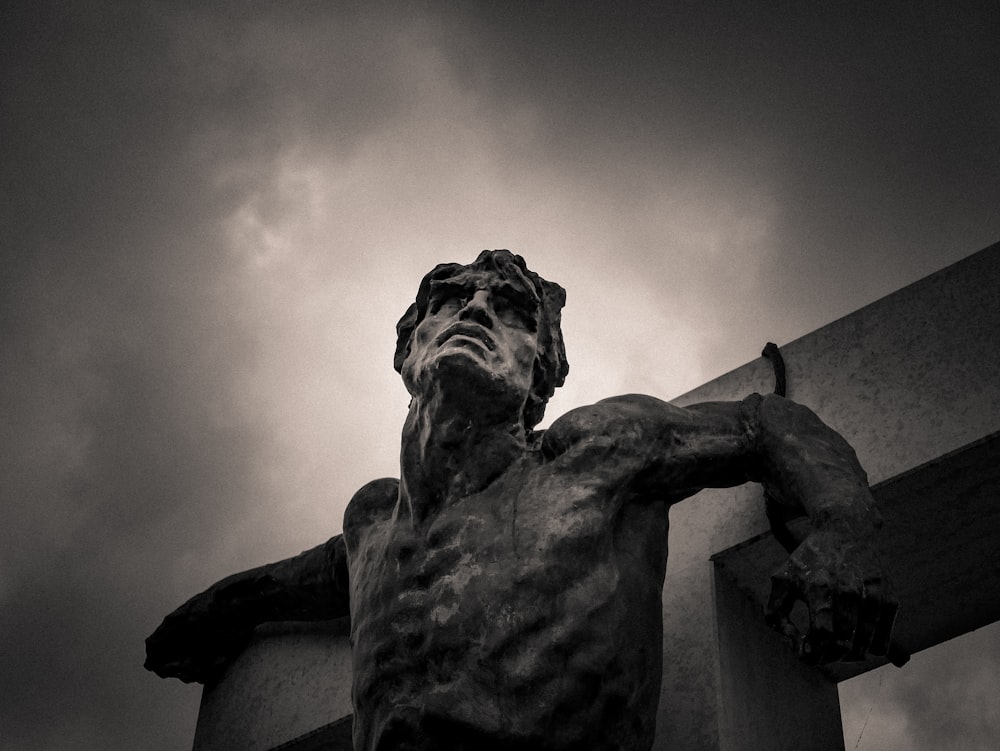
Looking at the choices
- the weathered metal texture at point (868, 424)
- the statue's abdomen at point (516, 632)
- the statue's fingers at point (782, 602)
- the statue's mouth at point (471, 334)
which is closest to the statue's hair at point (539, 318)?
the statue's mouth at point (471, 334)

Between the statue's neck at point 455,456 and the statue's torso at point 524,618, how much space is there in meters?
0.05

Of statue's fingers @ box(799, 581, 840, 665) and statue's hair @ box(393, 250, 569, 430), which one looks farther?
statue's hair @ box(393, 250, 569, 430)

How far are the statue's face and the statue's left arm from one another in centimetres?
35

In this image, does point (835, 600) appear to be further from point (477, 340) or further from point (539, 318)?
point (539, 318)

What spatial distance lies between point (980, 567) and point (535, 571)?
1.87 meters

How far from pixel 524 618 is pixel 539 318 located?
1.25 meters

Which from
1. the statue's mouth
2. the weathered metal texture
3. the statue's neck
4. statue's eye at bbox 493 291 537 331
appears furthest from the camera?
statue's eye at bbox 493 291 537 331

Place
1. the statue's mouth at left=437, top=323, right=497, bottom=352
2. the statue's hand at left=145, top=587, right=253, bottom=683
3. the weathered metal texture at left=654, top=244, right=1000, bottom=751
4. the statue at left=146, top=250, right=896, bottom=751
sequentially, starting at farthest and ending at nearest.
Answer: the statue's hand at left=145, top=587, right=253, bottom=683
the weathered metal texture at left=654, top=244, right=1000, bottom=751
the statue's mouth at left=437, top=323, right=497, bottom=352
the statue at left=146, top=250, right=896, bottom=751

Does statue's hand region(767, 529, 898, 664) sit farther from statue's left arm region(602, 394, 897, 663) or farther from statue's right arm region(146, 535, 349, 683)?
statue's right arm region(146, 535, 349, 683)

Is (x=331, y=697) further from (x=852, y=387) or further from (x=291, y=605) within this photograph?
(x=852, y=387)

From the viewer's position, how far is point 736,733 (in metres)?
4.45

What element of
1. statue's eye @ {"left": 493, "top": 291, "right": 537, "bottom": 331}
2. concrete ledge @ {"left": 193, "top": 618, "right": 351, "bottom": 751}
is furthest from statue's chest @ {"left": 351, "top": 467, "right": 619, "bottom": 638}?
concrete ledge @ {"left": 193, "top": 618, "right": 351, "bottom": 751}

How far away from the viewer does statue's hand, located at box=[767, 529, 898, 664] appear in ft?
12.0

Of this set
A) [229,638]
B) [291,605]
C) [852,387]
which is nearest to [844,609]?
[852,387]
